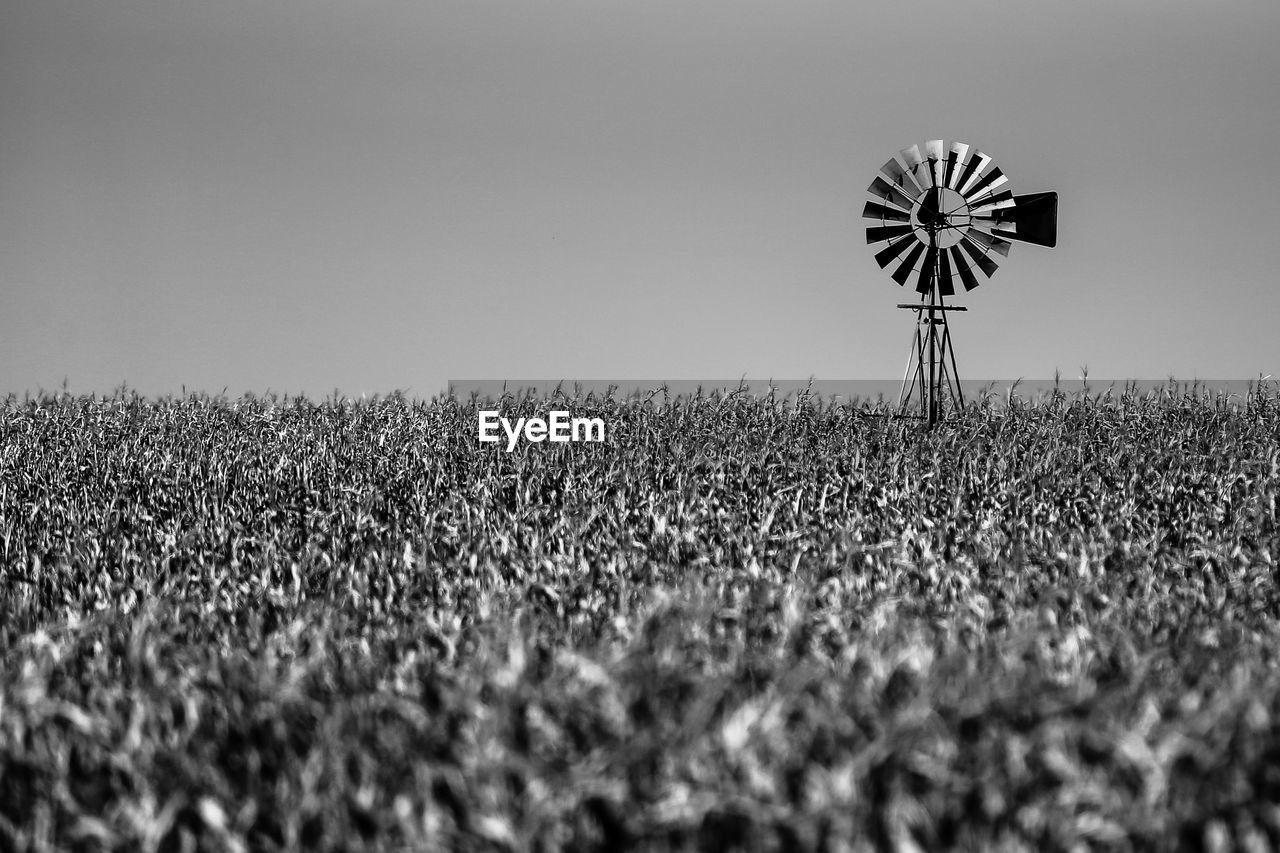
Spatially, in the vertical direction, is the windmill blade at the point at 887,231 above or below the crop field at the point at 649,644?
above

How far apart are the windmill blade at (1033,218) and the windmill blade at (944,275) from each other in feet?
1.97

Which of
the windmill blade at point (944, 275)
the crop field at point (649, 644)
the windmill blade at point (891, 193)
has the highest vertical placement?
the windmill blade at point (891, 193)

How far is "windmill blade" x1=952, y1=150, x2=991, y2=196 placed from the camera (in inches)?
443

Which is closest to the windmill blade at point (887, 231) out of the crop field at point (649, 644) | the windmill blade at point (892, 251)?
the windmill blade at point (892, 251)

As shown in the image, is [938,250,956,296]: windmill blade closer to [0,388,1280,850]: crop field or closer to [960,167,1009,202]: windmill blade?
[960,167,1009,202]: windmill blade

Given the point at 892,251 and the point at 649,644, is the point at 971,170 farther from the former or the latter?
the point at 649,644

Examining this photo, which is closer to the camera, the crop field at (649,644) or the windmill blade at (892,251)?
the crop field at (649,644)

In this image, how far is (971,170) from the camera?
11344 millimetres

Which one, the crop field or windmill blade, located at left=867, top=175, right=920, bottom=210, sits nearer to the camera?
the crop field

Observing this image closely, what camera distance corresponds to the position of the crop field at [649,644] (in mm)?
1753

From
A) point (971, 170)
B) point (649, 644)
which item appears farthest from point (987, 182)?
point (649, 644)

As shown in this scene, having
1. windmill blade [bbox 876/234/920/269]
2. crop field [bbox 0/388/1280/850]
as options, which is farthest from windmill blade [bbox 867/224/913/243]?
crop field [bbox 0/388/1280/850]

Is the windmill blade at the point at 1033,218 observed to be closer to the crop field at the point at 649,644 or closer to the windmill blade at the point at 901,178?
the windmill blade at the point at 901,178

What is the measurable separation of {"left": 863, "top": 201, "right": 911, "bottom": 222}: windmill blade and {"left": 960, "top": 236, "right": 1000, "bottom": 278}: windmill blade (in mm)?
560
